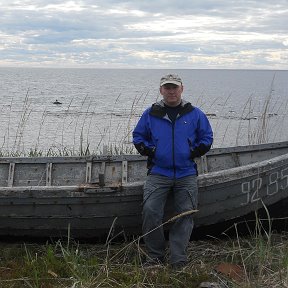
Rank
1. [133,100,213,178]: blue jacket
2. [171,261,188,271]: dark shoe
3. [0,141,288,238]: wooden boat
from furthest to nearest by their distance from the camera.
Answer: [0,141,288,238]: wooden boat < [133,100,213,178]: blue jacket < [171,261,188,271]: dark shoe

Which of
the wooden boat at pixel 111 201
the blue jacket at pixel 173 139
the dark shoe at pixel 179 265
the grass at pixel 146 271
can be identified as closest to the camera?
the grass at pixel 146 271

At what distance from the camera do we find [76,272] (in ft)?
14.8

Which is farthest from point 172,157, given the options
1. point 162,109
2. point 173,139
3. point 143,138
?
point 162,109

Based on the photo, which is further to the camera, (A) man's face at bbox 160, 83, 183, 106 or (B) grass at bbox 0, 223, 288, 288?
(A) man's face at bbox 160, 83, 183, 106

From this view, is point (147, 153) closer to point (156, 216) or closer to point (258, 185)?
point (156, 216)

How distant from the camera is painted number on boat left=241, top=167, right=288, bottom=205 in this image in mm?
5754

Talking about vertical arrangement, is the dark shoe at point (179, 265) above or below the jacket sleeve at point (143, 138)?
below

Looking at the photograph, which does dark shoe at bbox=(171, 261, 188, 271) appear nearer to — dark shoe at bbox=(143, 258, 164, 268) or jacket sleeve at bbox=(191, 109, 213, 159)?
dark shoe at bbox=(143, 258, 164, 268)

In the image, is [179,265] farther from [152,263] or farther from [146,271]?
[146,271]

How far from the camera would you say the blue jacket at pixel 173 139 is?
16.5 feet

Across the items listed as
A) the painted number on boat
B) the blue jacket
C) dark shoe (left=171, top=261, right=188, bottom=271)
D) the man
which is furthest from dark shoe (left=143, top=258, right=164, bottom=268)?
the painted number on boat

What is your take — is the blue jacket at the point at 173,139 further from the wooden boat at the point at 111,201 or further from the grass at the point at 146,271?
the grass at the point at 146,271

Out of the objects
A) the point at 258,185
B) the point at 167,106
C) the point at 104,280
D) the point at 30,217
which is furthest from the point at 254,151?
the point at 104,280

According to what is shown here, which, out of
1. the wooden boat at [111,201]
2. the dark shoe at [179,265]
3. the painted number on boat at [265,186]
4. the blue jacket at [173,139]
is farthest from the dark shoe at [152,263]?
the painted number on boat at [265,186]
